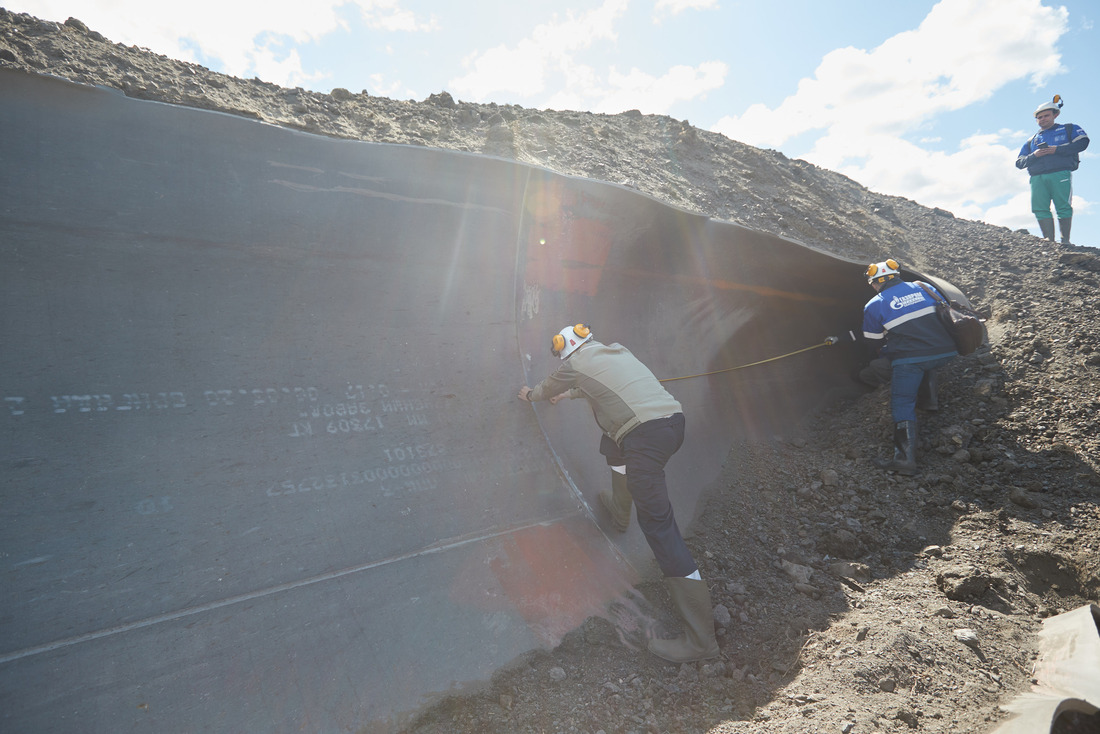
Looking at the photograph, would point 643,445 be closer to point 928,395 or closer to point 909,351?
point 909,351

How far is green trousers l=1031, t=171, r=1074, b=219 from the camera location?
21.3 ft

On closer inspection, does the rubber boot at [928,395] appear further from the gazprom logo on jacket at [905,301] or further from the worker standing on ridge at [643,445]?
the worker standing on ridge at [643,445]

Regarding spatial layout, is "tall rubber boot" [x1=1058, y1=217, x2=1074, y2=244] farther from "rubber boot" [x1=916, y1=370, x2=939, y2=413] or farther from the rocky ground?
"rubber boot" [x1=916, y1=370, x2=939, y2=413]

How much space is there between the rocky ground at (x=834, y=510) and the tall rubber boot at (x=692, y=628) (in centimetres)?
9

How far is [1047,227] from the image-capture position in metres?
6.96

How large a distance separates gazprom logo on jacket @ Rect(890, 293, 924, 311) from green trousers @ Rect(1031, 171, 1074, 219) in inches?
146

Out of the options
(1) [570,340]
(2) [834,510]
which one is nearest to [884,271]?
(2) [834,510]

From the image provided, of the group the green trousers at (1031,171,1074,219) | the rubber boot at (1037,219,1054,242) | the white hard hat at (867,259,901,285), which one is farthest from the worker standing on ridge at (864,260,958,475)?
the rubber boot at (1037,219,1054,242)

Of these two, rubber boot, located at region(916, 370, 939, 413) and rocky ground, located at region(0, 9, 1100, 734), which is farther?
rubber boot, located at region(916, 370, 939, 413)

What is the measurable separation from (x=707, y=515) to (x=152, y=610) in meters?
3.40

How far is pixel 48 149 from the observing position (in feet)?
8.09

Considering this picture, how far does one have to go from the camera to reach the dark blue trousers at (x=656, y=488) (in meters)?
2.98

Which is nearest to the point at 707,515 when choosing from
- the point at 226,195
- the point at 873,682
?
the point at 873,682

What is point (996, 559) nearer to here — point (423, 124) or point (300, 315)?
point (300, 315)
